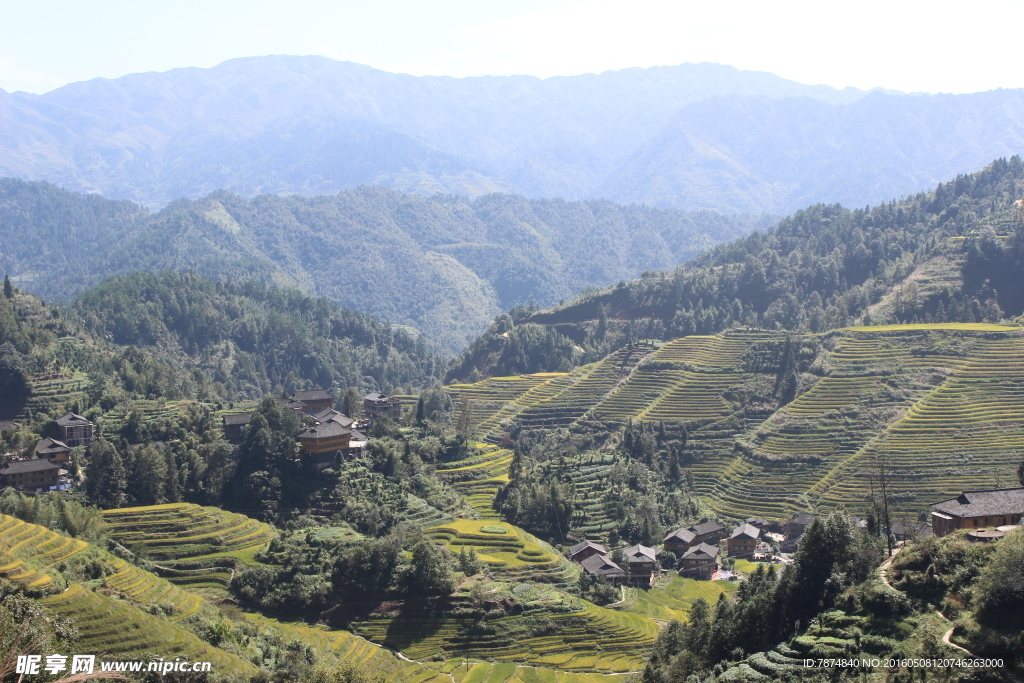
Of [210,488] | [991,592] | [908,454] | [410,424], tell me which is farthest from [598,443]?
[991,592]

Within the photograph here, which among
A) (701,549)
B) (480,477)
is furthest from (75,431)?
(701,549)

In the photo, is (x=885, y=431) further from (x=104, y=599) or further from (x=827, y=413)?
(x=104, y=599)

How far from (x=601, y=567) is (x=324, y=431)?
74.7 feet

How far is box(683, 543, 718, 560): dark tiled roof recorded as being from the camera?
237ft

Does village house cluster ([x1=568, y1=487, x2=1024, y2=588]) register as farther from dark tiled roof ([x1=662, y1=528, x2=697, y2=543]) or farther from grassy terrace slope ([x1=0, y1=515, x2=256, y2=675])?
grassy terrace slope ([x1=0, y1=515, x2=256, y2=675])

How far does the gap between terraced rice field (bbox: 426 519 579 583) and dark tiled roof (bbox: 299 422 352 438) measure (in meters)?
11.9

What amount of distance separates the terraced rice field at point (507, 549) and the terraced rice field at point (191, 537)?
11.6 metres

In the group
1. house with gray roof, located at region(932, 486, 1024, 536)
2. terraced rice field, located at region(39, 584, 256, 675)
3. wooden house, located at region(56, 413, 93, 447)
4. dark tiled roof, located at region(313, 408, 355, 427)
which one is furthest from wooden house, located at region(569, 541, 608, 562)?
wooden house, located at region(56, 413, 93, 447)

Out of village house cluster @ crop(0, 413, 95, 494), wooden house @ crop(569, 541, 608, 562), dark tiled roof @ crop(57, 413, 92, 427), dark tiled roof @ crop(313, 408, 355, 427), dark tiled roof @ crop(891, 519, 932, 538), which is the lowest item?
wooden house @ crop(569, 541, 608, 562)

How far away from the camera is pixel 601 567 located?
68000mm

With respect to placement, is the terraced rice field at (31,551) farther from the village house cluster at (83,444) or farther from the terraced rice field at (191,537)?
the village house cluster at (83,444)

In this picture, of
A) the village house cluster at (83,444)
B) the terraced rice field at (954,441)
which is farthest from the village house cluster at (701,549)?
the village house cluster at (83,444)

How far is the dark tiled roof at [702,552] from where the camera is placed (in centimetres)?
7238

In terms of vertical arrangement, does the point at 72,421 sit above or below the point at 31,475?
above
